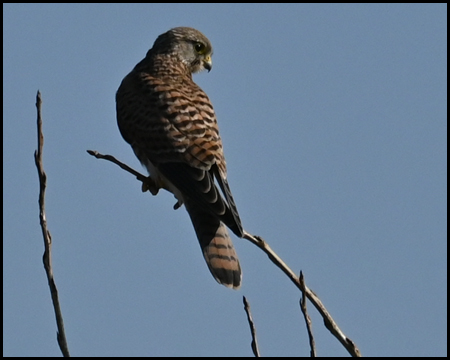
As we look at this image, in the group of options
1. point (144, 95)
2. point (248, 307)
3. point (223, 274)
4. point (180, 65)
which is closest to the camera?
point (248, 307)

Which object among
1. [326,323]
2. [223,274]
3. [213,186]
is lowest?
[326,323]

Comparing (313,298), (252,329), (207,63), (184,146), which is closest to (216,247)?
(184,146)

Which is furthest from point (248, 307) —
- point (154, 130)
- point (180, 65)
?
point (180, 65)

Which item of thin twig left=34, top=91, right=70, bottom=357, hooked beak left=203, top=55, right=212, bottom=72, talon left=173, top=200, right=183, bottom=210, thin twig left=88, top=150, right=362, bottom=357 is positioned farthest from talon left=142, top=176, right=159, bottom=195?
thin twig left=34, top=91, right=70, bottom=357

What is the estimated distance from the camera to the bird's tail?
4050 millimetres

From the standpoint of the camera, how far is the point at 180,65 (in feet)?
19.5

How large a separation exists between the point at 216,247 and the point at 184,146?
68 cm

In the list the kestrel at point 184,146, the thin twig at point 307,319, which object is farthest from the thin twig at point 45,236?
the kestrel at point 184,146

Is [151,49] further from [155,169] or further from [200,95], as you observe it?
[155,169]

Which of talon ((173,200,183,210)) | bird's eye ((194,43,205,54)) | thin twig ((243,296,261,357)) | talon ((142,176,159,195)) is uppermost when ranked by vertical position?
bird's eye ((194,43,205,54))

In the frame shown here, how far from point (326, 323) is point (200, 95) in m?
2.79

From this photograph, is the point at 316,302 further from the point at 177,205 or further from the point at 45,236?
the point at 177,205

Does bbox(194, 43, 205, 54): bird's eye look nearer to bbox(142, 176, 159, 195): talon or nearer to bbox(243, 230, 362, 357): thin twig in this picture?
bbox(142, 176, 159, 195): talon

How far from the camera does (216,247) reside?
13.9 feet
